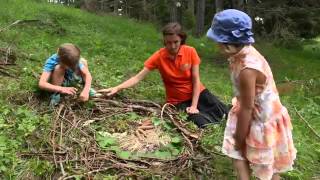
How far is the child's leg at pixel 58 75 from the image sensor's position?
17.1 feet

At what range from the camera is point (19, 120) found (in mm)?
4797

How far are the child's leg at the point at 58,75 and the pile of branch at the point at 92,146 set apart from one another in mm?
262

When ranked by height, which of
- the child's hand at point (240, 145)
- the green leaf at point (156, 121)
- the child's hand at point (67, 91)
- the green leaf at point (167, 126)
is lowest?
the green leaf at point (167, 126)

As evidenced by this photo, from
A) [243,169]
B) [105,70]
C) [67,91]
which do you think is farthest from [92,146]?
[105,70]

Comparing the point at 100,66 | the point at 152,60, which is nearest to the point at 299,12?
the point at 100,66

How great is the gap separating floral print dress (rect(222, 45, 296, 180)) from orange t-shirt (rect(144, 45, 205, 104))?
1939 mm

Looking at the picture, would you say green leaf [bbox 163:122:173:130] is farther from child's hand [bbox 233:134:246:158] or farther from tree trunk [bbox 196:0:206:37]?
tree trunk [bbox 196:0:206:37]

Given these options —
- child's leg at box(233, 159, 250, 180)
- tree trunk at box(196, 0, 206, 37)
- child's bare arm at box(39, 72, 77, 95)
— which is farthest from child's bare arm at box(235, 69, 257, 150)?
tree trunk at box(196, 0, 206, 37)

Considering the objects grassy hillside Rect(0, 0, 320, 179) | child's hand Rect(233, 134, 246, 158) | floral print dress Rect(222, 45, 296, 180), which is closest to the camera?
floral print dress Rect(222, 45, 296, 180)

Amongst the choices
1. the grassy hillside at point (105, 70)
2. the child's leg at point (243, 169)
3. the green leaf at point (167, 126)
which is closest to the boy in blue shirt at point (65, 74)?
the grassy hillside at point (105, 70)

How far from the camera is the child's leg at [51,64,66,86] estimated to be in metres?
5.22

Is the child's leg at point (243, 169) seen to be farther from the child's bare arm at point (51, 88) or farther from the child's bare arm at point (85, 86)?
the child's bare arm at point (51, 88)

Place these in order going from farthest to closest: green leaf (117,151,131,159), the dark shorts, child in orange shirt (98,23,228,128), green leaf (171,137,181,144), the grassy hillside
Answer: child in orange shirt (98,23,228,128), the dark shorts, green leaf (171,137,181,144), the grassy hillside, green leaf (117,151,131,159)

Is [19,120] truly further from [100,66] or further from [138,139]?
[100,66]
